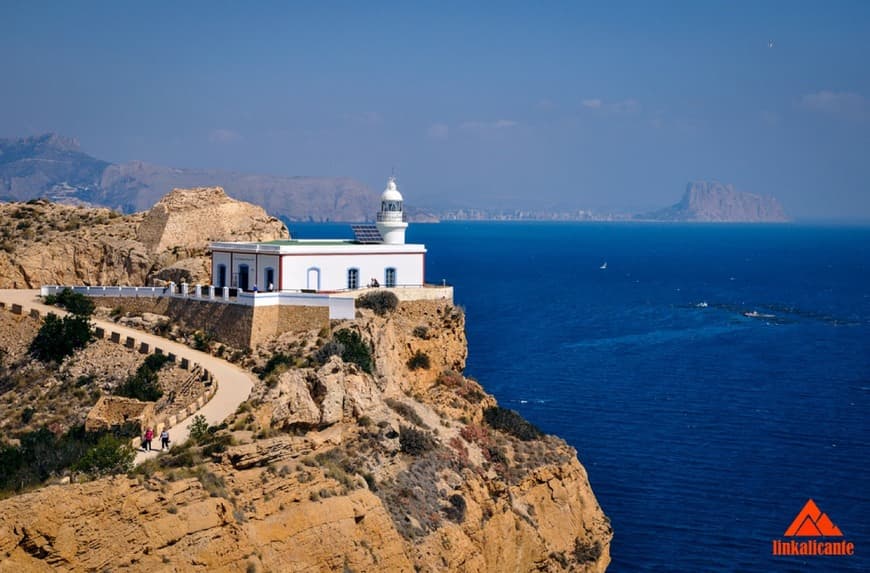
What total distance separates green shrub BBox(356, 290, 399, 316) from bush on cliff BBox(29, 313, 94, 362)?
30.0ft

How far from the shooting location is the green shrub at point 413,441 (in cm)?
3145

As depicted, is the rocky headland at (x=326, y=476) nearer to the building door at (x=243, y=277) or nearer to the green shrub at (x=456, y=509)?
the green shrub at (x=456, y=509)

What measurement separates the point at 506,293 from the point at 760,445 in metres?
56.9

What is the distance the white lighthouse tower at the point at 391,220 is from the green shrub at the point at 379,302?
156 inches

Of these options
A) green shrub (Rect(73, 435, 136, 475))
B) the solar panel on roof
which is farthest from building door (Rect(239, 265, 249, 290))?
green shrub (Rect(73, 435, 136, 475))

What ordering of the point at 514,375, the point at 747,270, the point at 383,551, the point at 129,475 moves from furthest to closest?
1. the point at 747,270
2. the point at 514,375
3. the point at 383,551
4. the point at 129,475

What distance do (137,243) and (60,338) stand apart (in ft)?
30.3

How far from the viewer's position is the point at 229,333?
38.5 meters

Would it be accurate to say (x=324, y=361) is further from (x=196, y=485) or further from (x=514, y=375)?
(x=514, y=375)

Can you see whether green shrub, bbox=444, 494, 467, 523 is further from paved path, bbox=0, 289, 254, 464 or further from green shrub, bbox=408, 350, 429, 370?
green shrub, bbox=408, 350, 429, 370

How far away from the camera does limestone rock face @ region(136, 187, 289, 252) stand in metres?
46.1

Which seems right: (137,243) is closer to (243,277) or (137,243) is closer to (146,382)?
(243,277)

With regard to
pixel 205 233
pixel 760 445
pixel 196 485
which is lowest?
pixel 760 445

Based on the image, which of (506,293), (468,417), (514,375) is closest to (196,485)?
(468,417)
